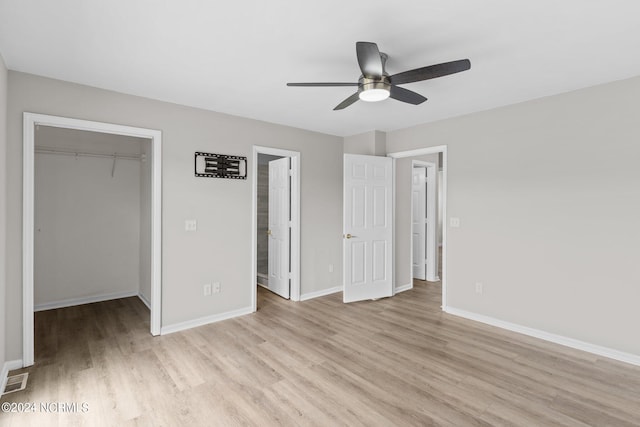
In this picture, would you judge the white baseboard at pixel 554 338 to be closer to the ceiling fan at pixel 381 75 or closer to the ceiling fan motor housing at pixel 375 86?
the ceiling fan at pixel 381 75

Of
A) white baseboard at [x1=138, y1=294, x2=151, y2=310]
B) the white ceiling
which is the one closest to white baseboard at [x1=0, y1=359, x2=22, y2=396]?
white baseboard at [x1=138, y1=294, x2=151, y2=310]

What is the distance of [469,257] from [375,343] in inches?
63.8

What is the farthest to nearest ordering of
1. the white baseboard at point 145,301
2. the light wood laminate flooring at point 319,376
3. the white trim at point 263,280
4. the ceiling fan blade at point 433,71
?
the white trim at point 263,280, the white baseboard at point 145,301, the light wood laminate flooring at point 319,376, the ceiling fan blade at point 433,71

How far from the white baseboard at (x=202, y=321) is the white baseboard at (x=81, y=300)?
5.95 feet

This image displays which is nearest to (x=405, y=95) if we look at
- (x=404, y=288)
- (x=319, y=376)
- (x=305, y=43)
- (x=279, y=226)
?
(x=305, y=43)

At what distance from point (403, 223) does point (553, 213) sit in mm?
2097

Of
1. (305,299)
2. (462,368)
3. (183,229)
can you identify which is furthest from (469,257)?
(183,229)

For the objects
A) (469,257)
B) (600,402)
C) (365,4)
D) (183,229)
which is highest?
(365,4)

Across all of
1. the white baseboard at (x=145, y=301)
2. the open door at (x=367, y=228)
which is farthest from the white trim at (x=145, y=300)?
the open door at (x=367, y=228)

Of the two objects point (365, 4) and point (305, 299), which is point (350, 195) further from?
point (365, 4)

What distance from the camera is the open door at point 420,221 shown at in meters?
5.68

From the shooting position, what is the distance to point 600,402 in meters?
2.20

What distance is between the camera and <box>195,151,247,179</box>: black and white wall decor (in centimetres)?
358

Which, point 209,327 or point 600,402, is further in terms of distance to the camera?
point 209,327
